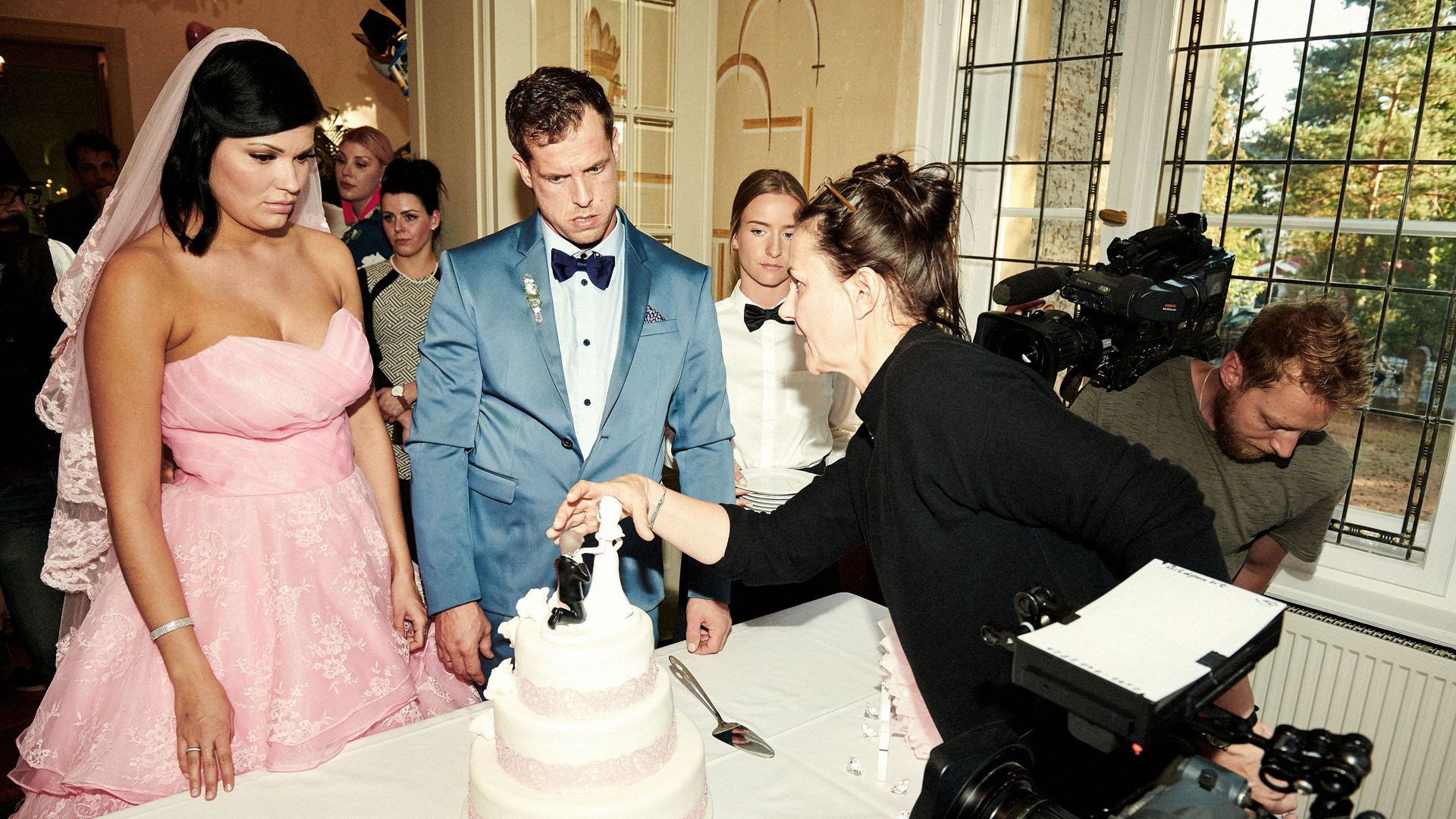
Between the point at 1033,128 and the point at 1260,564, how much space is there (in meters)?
1.72

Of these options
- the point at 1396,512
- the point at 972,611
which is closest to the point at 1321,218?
the point at 1396,512

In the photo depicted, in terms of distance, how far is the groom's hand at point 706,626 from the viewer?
169 centimetres

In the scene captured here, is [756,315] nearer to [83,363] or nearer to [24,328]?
[83,363]

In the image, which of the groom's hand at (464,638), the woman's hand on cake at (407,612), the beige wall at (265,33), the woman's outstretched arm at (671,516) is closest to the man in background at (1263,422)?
the woman's outstretched arm at (671,516)

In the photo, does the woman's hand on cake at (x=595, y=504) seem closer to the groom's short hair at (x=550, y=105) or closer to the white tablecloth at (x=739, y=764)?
the white tablecloth at (x=739, y=764)

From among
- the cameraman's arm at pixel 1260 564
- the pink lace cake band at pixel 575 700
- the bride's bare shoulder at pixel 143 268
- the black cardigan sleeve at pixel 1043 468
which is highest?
the bride's bare shoulder at pixel 143 268

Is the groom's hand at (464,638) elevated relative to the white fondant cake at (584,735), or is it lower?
lower

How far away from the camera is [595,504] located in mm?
1391

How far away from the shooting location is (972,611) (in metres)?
1.21

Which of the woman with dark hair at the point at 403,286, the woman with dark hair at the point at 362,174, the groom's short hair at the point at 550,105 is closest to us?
the groom's short hair at the point at 550,105

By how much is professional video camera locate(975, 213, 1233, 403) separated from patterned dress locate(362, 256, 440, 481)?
227 centimetres

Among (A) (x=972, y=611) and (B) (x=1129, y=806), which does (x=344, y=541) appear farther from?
(B) (x=1129, y=806)

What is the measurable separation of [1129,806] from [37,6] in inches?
362

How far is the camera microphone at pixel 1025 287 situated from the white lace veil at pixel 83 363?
146cm
